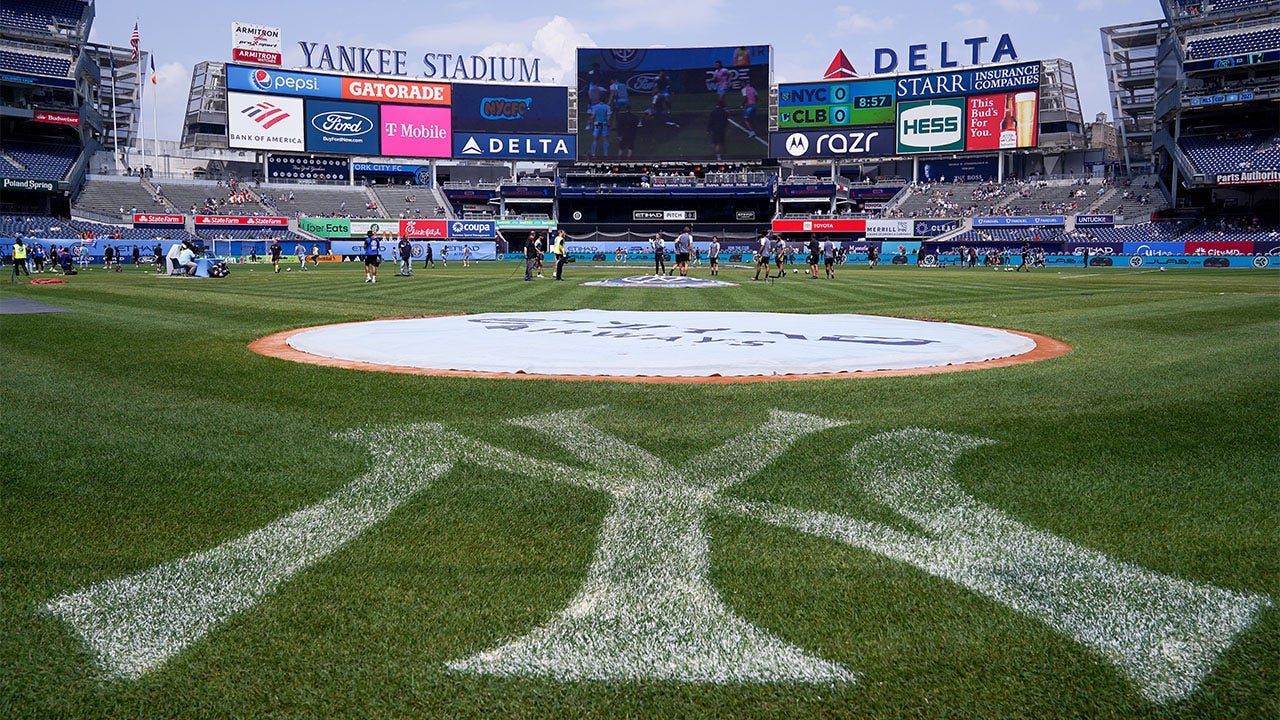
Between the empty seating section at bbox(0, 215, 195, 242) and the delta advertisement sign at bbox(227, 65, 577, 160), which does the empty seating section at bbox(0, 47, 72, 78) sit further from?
the delta advertisement sign at bbox(227, 65, 577, 160)

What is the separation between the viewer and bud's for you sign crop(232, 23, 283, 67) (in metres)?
71.6

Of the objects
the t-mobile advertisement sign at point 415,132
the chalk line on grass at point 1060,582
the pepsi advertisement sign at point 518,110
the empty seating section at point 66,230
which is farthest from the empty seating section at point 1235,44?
the empty seating section at point 66,230

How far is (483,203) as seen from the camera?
81.9 m

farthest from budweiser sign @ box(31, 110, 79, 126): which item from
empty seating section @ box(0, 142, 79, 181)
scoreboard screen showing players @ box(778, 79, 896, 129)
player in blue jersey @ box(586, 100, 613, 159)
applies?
scoreboard screen showing players @ box(778, 79, 896, 129)

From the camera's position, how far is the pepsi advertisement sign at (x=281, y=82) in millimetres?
70125

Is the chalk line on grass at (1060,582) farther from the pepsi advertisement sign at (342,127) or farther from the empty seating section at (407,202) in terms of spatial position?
the pepsi advertisement sign at (342,127)

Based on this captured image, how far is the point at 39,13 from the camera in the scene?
62781mm

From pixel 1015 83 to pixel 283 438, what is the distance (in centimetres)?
7559

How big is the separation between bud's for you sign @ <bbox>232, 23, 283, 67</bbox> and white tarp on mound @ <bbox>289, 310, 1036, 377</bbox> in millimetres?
71119

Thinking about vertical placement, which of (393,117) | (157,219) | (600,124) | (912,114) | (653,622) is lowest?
(653,622)

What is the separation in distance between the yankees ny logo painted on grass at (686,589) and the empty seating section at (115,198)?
67.0 metres

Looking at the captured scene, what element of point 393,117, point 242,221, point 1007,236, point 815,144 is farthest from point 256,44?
point 1007,236

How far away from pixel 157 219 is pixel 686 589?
68923 mm

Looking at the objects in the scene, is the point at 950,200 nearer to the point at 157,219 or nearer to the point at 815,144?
the point at 815,144
